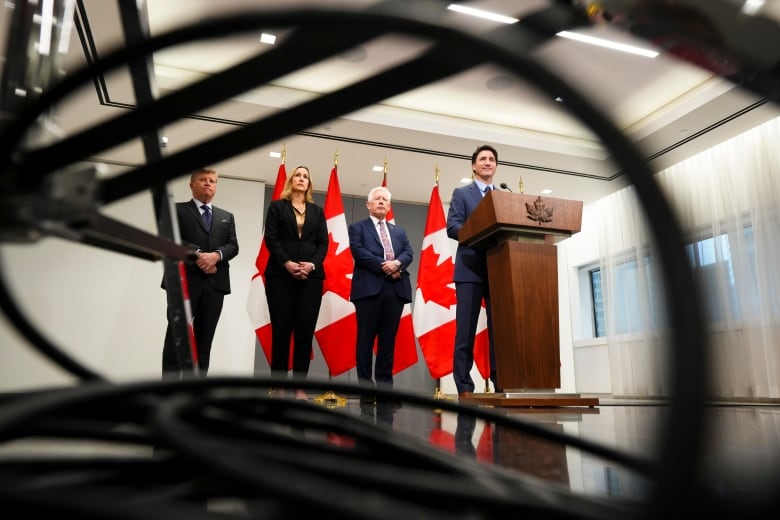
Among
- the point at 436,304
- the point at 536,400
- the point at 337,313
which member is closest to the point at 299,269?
the point at 337,313

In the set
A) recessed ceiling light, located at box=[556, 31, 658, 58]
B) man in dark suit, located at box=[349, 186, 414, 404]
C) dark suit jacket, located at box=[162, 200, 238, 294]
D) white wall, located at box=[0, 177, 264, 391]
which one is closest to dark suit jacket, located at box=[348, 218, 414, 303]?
man in dark suit, located at box=[349, 186, 414, 404]

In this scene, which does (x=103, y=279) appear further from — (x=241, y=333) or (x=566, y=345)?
(x=566, y=345)

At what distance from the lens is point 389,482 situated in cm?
15

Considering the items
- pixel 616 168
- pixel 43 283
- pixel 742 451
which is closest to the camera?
pixel 616 168

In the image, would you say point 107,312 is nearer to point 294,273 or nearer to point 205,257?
point 205,257

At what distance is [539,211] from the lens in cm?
187

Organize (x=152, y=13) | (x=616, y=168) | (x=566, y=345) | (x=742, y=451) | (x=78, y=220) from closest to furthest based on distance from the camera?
(x=616, y=168), (x=78, y=220), (x=742, y=451), (x=152, y=13), (x=566, y=345)

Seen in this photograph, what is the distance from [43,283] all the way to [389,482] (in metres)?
5.07

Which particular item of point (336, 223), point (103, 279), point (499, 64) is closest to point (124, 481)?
point (499, 64)

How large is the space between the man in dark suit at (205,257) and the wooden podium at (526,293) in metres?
1.25

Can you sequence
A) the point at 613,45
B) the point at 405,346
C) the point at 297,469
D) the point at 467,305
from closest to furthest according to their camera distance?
the point at 297,469 < the point at 467,305 < the point at 613,45 < the point at 405,346

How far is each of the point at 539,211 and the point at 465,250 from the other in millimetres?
476

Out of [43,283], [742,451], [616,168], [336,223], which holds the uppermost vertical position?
[336,223]

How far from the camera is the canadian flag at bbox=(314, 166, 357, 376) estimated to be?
131 inches
